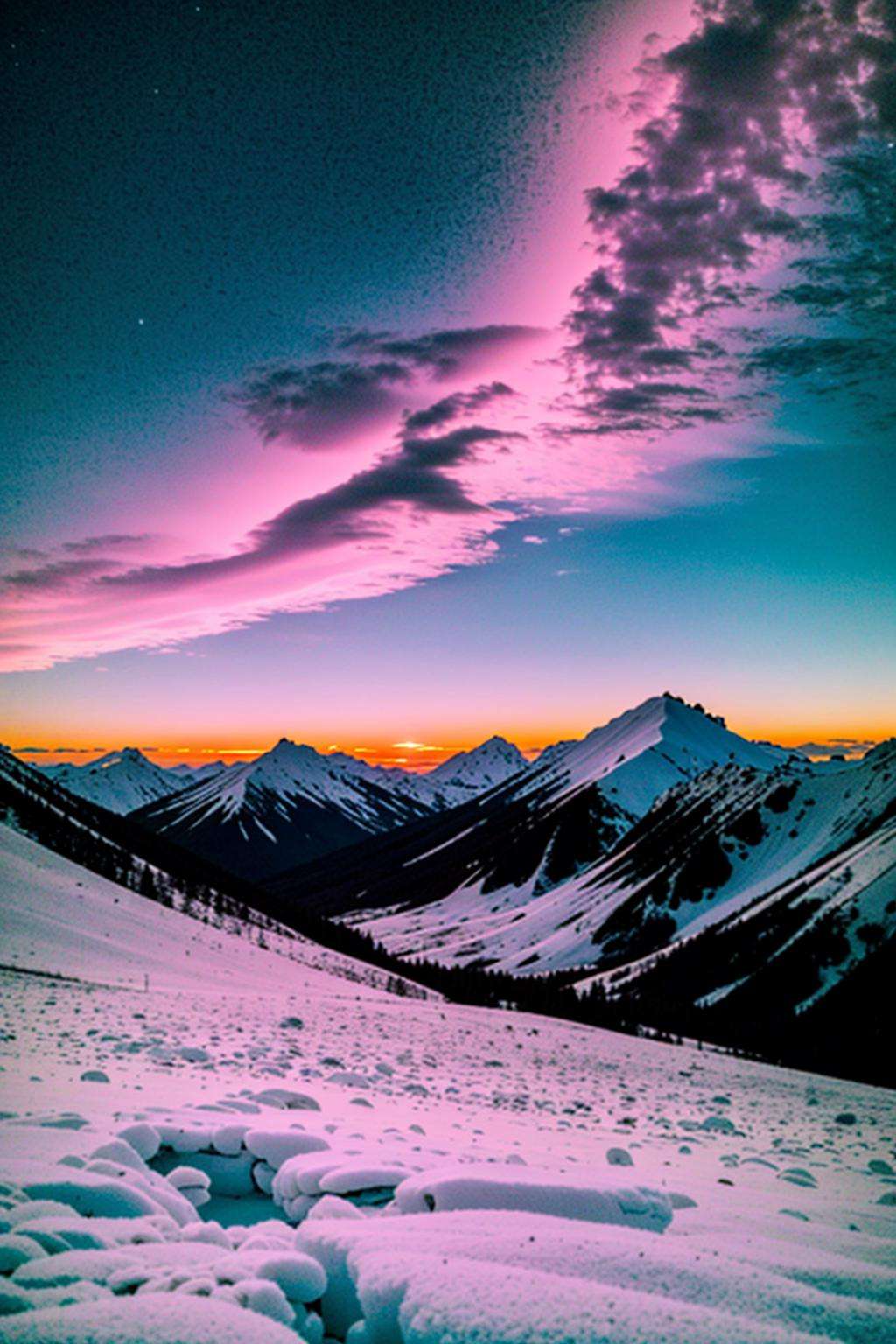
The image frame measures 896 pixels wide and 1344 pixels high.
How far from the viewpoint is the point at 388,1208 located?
504cm

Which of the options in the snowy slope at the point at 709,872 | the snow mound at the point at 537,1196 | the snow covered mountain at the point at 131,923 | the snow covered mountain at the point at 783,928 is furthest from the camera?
the snowy slope at the point at 709,872

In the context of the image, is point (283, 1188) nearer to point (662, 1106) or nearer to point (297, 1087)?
point (297, 1087)

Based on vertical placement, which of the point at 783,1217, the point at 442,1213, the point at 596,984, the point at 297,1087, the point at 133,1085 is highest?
the point at 442,1213

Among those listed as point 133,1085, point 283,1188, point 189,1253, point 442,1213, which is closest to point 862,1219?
point 442,1213

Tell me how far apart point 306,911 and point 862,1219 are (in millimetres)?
125148

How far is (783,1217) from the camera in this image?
261 inches

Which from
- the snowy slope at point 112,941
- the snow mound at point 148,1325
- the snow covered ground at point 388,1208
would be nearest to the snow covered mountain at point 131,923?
the snowy slope at point 112,941

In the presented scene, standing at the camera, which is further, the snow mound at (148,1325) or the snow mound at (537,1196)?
the snow mound at (537,1196)

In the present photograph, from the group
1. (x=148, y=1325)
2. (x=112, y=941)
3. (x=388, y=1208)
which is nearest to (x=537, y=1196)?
(x=388, y=1208)

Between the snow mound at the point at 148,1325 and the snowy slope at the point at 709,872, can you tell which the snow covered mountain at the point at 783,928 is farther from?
the snow mound at the point at 148,1325

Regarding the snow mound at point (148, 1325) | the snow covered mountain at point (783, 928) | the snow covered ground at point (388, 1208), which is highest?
the snow mound at point (148, 1325)

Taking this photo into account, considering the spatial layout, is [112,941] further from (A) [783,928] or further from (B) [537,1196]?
(A) [783,928]

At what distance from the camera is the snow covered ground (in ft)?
10.5

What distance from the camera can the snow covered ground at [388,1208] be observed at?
3.19 metres
